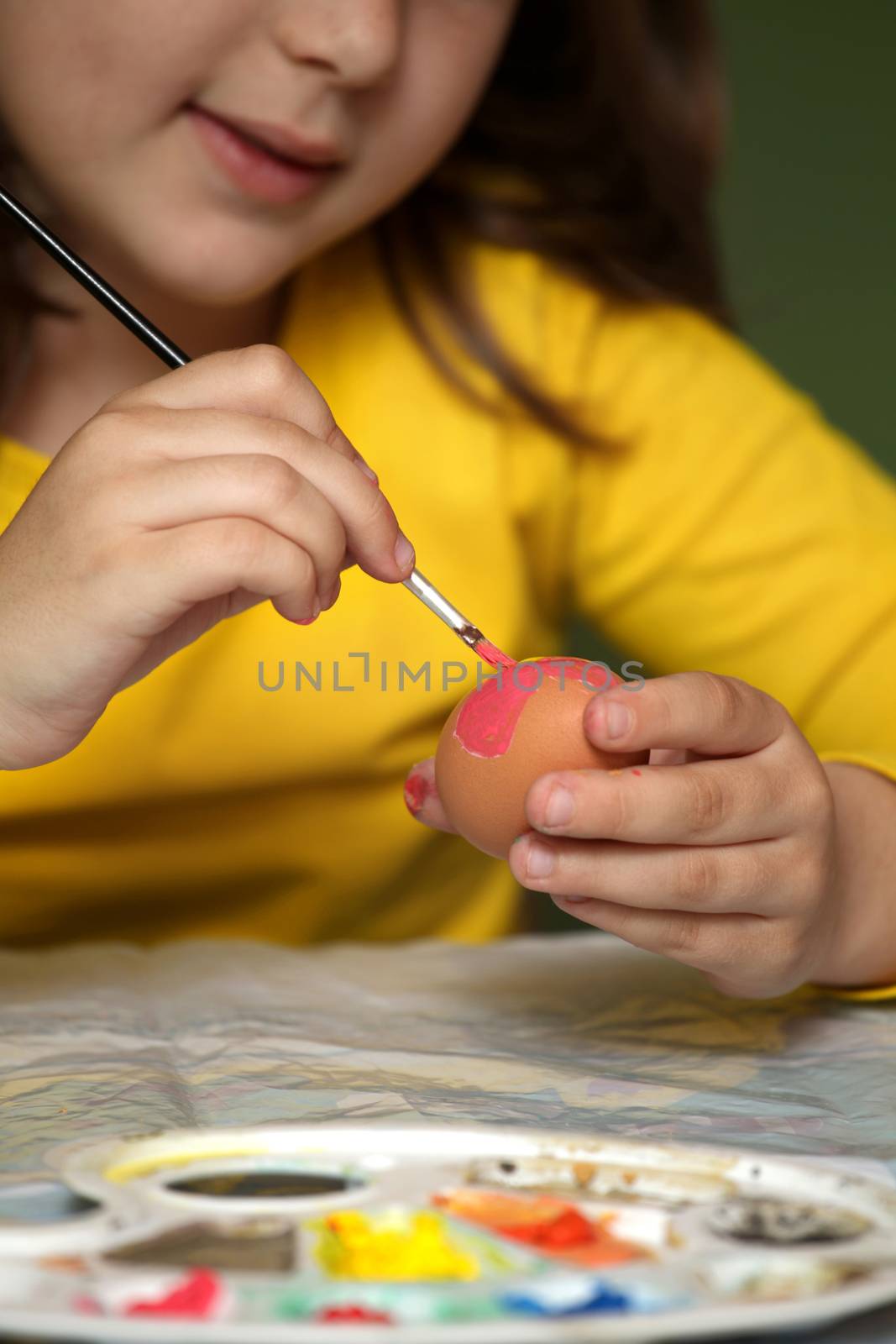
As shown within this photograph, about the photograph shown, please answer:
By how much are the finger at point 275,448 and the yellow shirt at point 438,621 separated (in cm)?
44

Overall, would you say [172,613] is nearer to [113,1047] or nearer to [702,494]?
[113,1047]

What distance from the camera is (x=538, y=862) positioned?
615 mm

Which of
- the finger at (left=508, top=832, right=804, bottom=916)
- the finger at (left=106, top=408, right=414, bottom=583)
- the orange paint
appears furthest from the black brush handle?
the orange paint

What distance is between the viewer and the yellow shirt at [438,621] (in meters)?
1.07

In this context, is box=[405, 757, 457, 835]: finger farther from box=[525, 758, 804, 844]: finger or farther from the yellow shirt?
the yellow shirt

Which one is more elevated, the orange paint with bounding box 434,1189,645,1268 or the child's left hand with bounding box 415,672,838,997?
the child's left hand with bounding box 415,672,838,997

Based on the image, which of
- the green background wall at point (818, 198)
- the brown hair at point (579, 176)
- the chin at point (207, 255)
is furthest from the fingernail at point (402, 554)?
the green background wall at point (818, 198)

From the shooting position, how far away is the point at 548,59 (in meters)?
1.26

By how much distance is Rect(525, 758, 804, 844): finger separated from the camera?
59cm

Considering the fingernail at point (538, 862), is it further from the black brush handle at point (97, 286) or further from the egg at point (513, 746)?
the black brush handle at point (97, 286)

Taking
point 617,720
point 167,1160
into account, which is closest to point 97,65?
point 617,720

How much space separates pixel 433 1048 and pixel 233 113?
0.55 meters

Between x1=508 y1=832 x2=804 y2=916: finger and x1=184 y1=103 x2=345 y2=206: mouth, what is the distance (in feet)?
1.54

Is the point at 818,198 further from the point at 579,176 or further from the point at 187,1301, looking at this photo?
the point at 187,1301
